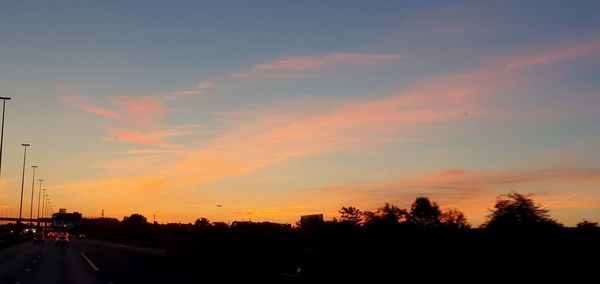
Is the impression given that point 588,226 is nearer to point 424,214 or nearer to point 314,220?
point 424,214

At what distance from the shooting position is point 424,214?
29625 millimetres

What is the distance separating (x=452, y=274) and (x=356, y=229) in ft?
29.4

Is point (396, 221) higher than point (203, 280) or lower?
higher

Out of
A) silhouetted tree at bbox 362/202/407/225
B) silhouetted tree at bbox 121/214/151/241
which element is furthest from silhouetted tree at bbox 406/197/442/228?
silhouetted tree at bbox 121/214/151/241

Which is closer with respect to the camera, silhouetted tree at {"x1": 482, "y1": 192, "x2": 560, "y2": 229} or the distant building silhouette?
silhouetted tree at {"x1": 482, "y1": 192, "x2": 560, "y2": 229}

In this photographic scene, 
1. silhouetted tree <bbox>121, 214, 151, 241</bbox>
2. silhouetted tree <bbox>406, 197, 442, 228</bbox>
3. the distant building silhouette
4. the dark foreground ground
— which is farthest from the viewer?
silhouetted tree <bbox>121, 214, 151, 241</bbox>

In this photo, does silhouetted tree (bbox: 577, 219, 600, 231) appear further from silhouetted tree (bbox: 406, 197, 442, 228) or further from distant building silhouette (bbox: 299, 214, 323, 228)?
distant building silhouette (bbox: 299, 214, 323, 228)

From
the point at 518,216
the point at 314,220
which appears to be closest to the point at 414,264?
the point at 518,216

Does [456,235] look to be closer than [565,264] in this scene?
No

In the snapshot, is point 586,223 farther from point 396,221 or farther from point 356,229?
point 356,229

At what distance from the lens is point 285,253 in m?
44.8

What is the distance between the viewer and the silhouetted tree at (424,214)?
2936cm

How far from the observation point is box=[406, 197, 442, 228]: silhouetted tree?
29.4 m

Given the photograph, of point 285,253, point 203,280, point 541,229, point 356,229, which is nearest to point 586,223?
point 541,229
